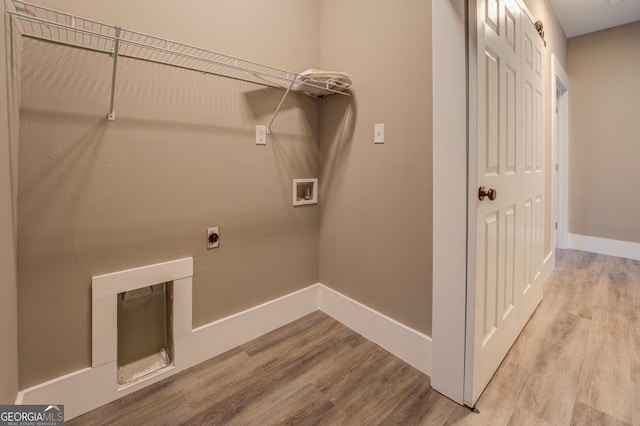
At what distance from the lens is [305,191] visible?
6.64 ft

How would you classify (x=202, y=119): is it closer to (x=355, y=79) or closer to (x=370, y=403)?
(x=355, y=79)

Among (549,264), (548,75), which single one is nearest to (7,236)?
(548,75)

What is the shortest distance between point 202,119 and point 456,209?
1.31 meters

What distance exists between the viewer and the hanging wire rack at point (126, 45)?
100 centimetres

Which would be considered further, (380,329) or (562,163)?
(562,163)

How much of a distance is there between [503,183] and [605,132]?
310 cm

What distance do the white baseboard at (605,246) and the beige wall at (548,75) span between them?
1034mm

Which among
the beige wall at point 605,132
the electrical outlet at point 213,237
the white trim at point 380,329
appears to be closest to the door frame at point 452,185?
the white trim at point 380,329

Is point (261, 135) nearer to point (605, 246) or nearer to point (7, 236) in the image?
point (7, 236)

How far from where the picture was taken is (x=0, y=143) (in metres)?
0.88

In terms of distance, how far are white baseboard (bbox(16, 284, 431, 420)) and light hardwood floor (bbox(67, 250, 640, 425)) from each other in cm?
4

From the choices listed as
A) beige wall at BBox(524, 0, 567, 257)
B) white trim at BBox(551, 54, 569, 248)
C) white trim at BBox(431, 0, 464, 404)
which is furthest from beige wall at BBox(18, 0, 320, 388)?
white trim at BBox(551, 54, 569, 248)

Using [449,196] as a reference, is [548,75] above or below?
above

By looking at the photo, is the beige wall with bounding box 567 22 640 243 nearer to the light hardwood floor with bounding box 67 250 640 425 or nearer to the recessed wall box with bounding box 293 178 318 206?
the light hardwood floor with bounding box 67 250 640 425
